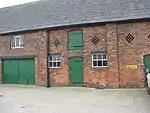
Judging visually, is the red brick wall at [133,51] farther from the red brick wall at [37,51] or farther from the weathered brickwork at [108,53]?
the red brick wall at [37,51]

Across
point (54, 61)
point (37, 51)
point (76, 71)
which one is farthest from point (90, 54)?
point (37, 51)

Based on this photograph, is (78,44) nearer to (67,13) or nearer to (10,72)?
(67,13)

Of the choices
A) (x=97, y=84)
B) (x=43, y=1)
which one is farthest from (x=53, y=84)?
(x=43, y=1)

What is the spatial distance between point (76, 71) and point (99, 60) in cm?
222

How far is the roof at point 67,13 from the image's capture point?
82.7 feet

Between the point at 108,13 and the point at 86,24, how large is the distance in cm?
194

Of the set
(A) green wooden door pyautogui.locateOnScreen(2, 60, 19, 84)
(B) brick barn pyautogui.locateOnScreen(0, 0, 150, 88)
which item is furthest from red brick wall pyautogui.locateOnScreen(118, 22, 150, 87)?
(A) green wooden door pyautogui.locateOnScreen(2, 60, 19, 84)

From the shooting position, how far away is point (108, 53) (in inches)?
977

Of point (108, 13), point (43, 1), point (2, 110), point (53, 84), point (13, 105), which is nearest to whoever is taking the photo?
point (2, 110)

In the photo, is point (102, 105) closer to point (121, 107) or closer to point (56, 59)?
point (121, 107)

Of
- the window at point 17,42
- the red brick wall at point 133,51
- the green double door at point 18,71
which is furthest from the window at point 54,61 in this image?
the red brick wall at point 133,51

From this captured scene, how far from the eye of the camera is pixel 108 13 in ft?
84.8

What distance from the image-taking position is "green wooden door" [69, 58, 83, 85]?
86.7ft

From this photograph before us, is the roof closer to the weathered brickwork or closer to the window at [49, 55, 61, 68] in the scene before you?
the weathered brickwork
